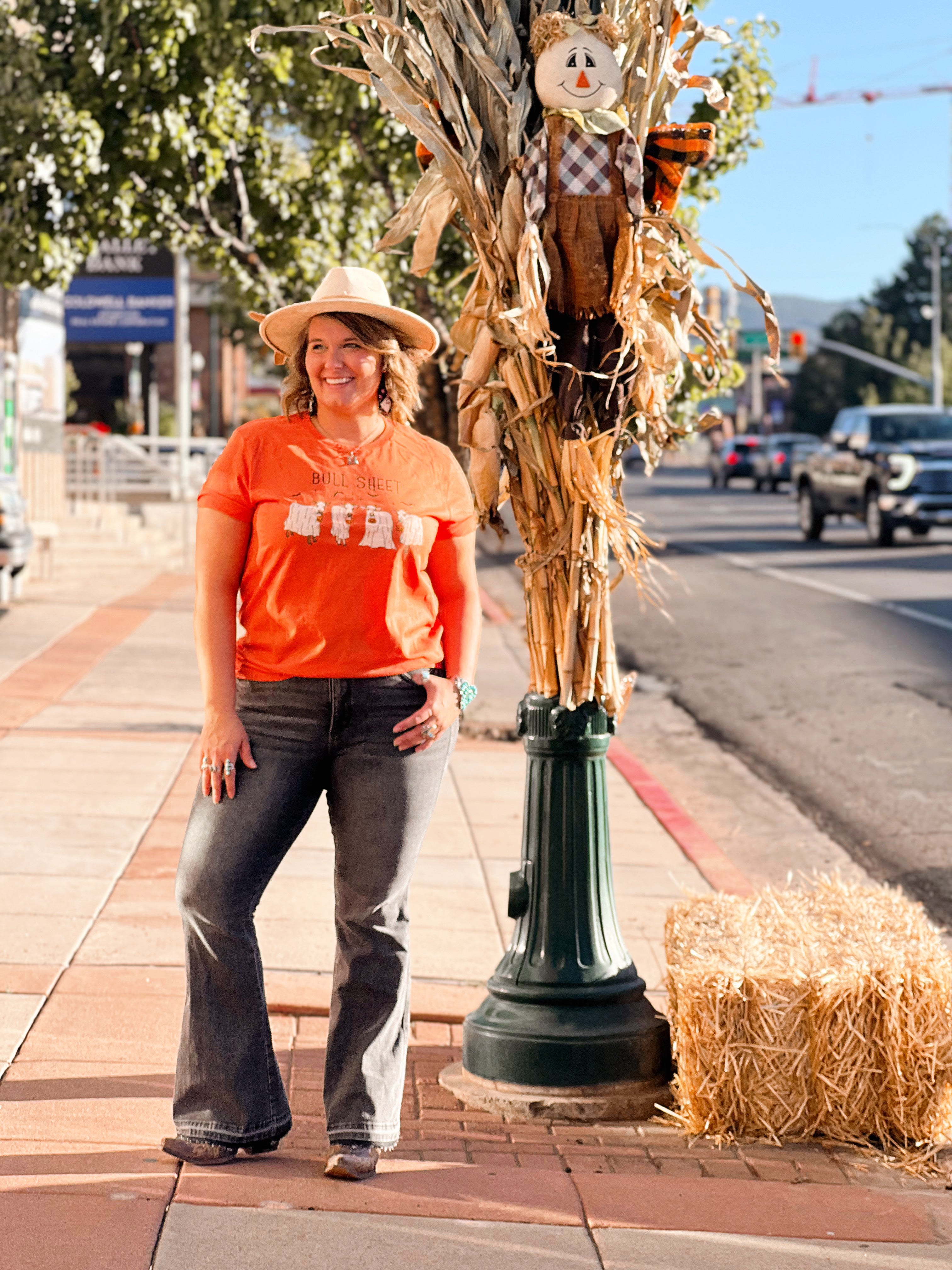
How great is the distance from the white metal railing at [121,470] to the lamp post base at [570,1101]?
1881 centimetres

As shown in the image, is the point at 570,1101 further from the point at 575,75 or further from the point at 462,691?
the point at 575,75

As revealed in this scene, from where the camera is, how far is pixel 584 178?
14.3 feet

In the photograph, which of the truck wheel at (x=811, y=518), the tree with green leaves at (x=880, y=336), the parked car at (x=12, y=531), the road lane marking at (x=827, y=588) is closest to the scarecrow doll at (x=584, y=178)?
the parked car at (x=12, y=531)

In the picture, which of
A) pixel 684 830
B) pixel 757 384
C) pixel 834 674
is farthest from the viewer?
pixel 757 384

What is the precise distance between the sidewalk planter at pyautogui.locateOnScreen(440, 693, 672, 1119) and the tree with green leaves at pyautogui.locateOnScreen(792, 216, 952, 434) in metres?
84.7

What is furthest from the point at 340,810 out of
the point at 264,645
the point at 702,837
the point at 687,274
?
the point at 702,837

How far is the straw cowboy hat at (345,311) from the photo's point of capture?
12.3 feet

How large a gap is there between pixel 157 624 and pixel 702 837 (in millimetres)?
8623

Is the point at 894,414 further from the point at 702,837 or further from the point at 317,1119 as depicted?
the point at 317,1119

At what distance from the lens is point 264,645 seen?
146 inches

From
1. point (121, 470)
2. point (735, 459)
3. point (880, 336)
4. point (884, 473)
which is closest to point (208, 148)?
point (884, 473)

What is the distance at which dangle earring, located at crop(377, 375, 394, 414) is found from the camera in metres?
3.92

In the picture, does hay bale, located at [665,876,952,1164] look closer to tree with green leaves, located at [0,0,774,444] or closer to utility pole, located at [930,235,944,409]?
tree with green leaves, located at [0,0,774,444]

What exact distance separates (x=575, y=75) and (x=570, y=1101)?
2.60 meters
